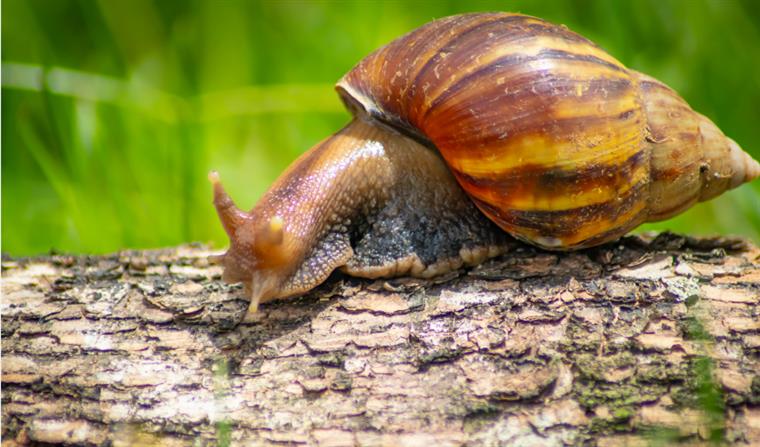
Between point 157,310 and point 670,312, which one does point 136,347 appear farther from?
point 670,312

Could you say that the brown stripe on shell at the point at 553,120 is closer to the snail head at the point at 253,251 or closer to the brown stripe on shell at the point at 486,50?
the brown stripe on shell at the point at 486,50

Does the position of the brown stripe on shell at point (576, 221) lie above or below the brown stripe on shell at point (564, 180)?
below

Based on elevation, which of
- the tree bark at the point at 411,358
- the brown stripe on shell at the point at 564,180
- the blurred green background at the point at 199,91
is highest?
the blurred green background at the point at 199,91

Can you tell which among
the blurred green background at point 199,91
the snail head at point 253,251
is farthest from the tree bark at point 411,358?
the blurred green background at point 199,91

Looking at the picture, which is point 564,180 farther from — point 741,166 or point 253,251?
point 253,251

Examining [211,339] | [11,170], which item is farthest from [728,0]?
[11,170]

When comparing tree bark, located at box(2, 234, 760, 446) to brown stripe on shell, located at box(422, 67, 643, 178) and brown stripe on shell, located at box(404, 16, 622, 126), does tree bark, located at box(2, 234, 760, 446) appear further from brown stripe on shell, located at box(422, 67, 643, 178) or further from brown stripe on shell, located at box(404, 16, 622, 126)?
brown stripe on shell, located at box(404, 16, 622, 126)

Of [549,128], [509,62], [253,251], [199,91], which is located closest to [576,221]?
[549,128]
